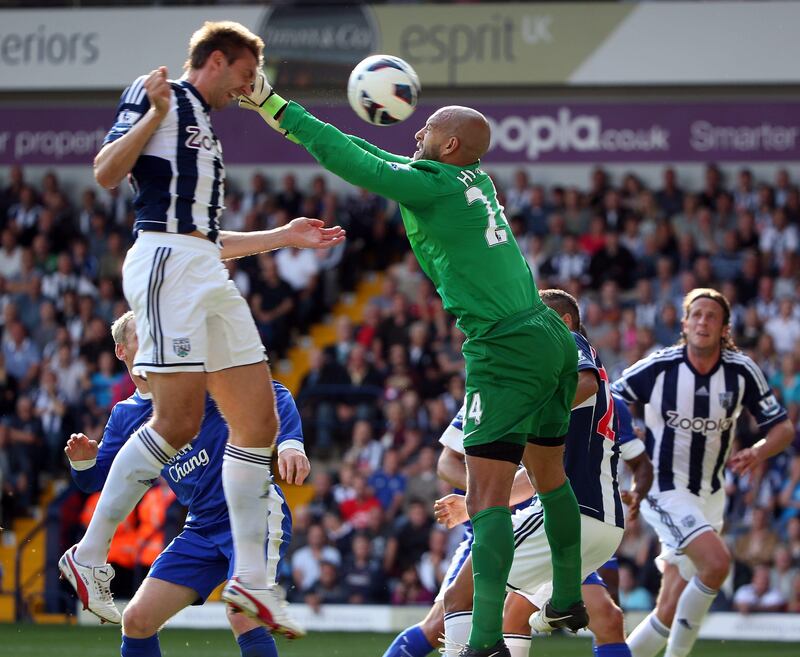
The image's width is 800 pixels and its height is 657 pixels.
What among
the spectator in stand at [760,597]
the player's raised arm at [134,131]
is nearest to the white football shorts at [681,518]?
the spectator in stand at [760,597]

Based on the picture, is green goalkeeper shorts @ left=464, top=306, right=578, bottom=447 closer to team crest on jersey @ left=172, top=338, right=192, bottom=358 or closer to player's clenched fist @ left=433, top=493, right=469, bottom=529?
player's clenched fist @ left=433, top=493, right=469, bottom=529

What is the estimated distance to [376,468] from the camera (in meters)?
15.5

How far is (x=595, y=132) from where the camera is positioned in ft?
65.8

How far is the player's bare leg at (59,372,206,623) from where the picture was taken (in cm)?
570

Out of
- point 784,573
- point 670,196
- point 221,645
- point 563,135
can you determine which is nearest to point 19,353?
point 221,645

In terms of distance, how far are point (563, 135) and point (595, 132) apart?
0.46m

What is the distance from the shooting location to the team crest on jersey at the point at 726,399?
9281mm

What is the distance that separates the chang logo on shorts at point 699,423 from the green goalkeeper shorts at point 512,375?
336 cm

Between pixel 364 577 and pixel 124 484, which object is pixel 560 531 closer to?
pixel 124 484

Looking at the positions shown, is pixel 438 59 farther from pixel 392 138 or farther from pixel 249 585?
pixel 249 585

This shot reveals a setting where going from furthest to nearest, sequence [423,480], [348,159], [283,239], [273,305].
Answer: [273,305], [423,480], [283,239], [348,159]

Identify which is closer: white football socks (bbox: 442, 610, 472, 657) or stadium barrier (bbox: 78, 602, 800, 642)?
white football socks (bbox: 442, 610, 472, 657)

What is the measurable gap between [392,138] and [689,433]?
1116 cm

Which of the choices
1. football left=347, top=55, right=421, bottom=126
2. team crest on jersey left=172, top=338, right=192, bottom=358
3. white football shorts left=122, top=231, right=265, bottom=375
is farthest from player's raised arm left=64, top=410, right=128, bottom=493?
football left=347, top=55, right=421, bottom=126
